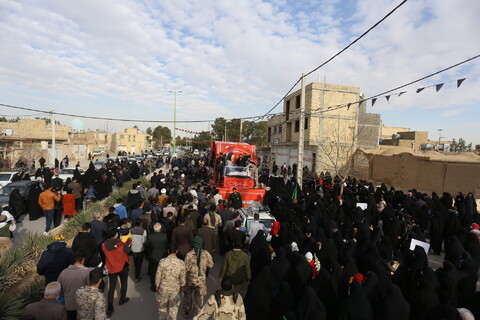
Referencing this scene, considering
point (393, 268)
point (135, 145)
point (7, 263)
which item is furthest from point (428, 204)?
point (135, 145)

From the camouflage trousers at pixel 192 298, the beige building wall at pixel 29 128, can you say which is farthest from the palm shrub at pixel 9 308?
the beige building wall at pixel 29 128

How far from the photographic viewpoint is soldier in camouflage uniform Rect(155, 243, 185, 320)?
4.68 m

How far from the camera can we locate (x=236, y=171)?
1611 centimetres

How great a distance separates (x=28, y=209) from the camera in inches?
459

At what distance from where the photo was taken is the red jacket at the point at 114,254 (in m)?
5.28

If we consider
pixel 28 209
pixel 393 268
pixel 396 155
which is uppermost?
pixel 396 155

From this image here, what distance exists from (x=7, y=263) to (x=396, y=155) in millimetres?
24406

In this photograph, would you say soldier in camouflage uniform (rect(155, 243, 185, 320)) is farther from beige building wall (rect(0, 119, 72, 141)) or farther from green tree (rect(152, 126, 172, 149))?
green tree (rect(152, 126, 172, 149))

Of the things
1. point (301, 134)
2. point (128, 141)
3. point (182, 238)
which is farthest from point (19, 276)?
point (128, 141)

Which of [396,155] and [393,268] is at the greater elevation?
[396,155]

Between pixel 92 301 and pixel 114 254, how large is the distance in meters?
1.48

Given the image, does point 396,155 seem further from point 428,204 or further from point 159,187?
point 159,187

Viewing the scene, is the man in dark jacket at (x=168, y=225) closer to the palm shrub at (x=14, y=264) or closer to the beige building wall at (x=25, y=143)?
the palm shrub at (x=14, y=264)

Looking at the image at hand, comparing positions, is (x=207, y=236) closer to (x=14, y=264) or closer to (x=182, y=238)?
(x=182, y=238)
